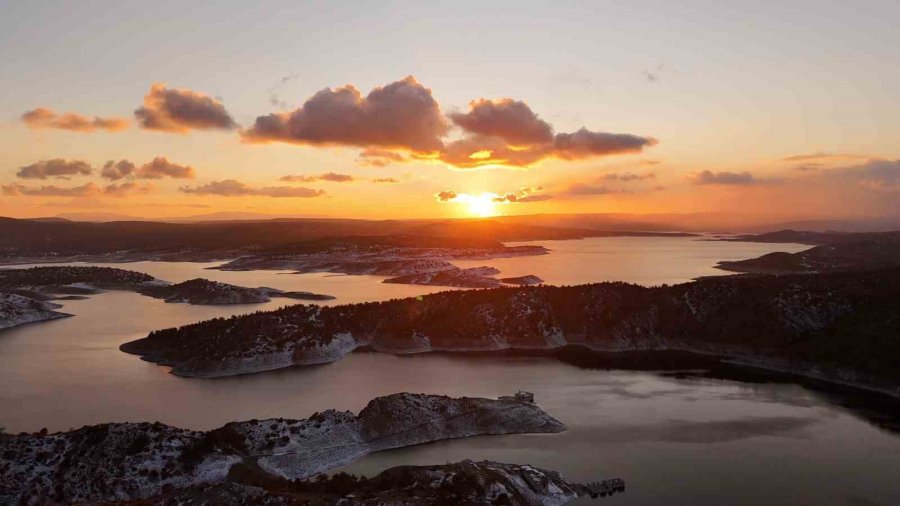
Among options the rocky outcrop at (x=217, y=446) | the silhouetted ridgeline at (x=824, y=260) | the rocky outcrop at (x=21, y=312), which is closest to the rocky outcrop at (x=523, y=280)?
the silhouetted ridgeline at (x=824, y=260)

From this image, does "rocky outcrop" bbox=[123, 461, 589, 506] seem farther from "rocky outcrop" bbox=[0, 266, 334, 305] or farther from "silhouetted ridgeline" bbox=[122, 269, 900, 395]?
"rocky outcrop" bbox=[0, 266, 334, 305]

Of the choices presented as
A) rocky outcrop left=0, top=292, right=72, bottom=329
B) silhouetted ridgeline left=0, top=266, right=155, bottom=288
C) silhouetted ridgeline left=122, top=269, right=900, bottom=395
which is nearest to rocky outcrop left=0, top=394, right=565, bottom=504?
silhouetted ridgeline left=122, top=269, right=900, bottom=395

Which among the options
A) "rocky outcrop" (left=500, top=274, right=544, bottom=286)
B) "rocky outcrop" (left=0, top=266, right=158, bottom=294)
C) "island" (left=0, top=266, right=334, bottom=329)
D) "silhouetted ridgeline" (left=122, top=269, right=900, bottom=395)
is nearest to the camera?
"silhouetted ridgeline" (left=122, top=269, right=900, bottom=395)

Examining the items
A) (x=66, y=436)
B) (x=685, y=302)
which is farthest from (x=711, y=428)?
(x=66, y=436)

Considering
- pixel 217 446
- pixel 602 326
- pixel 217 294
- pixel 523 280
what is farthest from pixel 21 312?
pixel 523 280

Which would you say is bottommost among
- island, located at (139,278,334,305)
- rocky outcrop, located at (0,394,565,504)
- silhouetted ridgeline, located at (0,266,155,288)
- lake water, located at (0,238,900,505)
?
lake water, located at (0,238,900,505)

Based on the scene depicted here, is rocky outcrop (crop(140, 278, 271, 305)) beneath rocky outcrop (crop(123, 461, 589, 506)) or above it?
above
